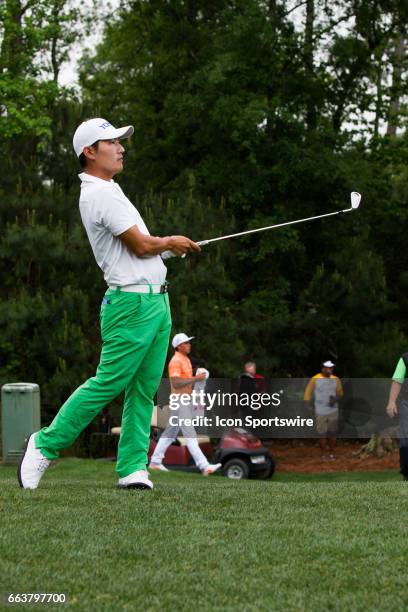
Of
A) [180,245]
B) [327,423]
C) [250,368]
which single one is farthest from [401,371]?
[327,423]

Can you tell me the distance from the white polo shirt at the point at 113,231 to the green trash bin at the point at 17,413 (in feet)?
32.2

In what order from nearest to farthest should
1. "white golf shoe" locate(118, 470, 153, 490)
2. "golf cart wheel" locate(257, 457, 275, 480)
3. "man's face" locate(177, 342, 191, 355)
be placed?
"white golf shoe" locate(118, 470, 153, 490), "man's face" locate(177, 342, 191, 355), "golf cart wheel" locate(257, 457, 275, 480)

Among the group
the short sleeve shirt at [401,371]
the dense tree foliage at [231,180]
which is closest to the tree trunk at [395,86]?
the dense tree foliage at [231,180]

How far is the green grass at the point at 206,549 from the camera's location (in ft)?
12.4

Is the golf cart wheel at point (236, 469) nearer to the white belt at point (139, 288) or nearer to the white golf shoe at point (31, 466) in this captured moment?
the white golf shoe at point (31, 466)

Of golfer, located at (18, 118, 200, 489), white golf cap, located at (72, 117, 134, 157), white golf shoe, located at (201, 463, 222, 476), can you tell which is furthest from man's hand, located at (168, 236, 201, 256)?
white golf shoe, located at (201, 463, 222, 476)

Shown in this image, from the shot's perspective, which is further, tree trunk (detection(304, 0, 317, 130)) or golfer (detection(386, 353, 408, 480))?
tree trunk (detection(304, 0, 317, 130))

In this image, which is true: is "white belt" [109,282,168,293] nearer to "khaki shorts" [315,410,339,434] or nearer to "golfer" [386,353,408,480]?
"golfer" [386,353,408,480]

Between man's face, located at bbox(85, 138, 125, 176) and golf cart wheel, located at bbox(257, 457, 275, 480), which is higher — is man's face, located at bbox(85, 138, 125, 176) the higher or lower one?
the higher one

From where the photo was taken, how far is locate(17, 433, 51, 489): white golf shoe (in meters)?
6.04

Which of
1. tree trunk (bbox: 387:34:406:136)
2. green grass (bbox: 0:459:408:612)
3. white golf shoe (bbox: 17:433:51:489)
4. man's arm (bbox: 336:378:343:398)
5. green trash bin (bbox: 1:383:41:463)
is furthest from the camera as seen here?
tree trunk (bbox: 387:34:406:136)

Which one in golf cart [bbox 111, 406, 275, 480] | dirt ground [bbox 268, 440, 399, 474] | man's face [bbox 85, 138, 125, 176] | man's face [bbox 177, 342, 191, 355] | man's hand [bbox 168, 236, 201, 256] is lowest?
dirt ground [bbox 268, 440, 399, 474]

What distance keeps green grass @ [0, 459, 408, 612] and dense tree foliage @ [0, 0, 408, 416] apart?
1547 centimetres

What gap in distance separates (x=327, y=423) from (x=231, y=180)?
5954 millimetres
